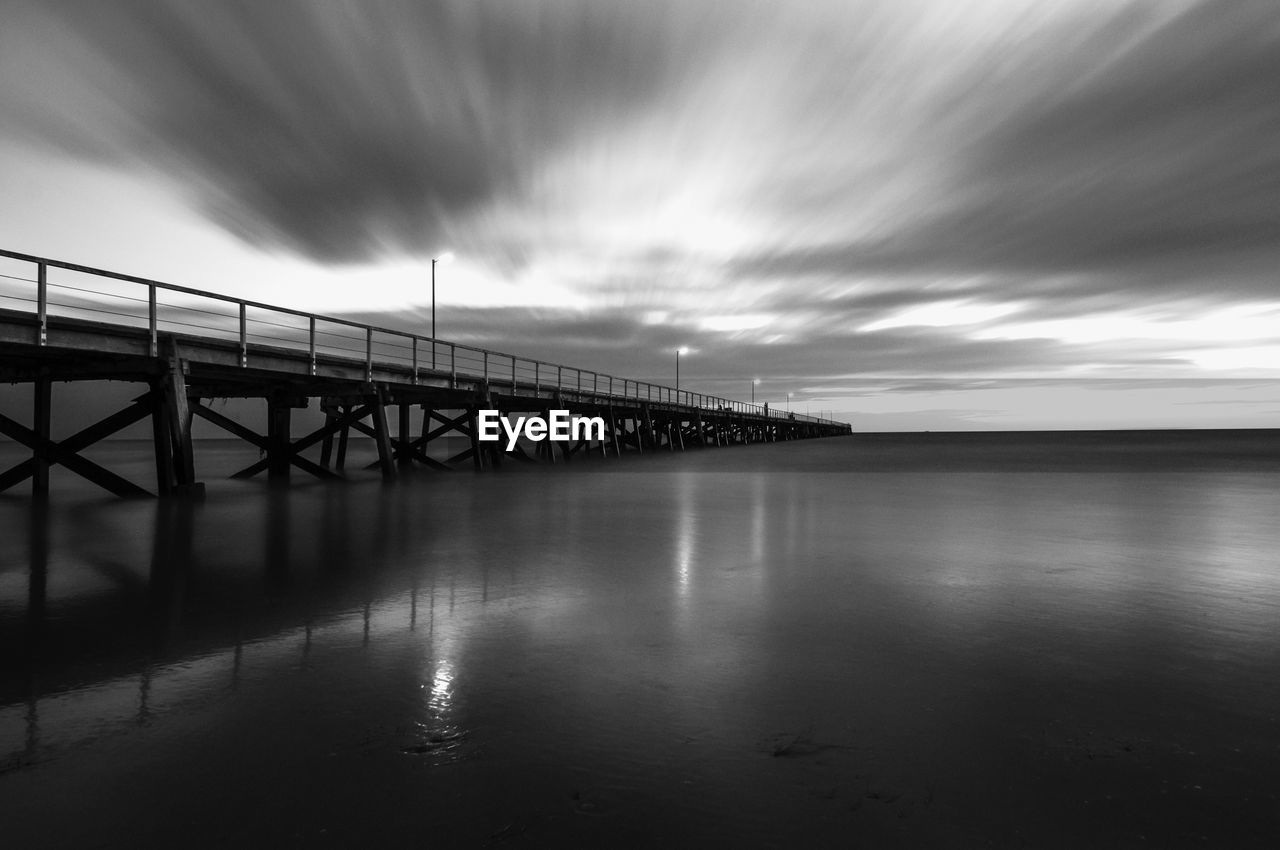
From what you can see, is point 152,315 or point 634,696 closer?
point 634,696

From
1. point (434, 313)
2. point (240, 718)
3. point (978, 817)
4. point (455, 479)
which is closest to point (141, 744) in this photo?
point (240, 718)

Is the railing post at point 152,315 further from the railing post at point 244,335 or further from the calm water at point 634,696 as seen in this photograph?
the calm water at point 634,696

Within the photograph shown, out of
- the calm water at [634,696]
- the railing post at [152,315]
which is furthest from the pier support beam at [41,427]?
the calm water at [634,696]

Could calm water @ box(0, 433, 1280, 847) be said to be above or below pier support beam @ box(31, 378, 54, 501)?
below

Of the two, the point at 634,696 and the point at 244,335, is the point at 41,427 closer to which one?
the point at 244,335

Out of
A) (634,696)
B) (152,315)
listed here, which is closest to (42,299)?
(152,315)

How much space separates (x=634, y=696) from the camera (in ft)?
12.4

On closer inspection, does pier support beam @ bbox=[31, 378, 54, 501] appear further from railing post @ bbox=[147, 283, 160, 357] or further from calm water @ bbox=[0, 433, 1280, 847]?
calm water @ bbox=[0, 433, 1280, 847]

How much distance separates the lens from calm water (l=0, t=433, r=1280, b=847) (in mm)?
2602

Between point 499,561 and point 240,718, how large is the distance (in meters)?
4.53

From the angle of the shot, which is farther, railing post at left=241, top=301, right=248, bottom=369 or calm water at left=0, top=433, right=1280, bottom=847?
railing post at left=241, top=301, right=248, bottom=369

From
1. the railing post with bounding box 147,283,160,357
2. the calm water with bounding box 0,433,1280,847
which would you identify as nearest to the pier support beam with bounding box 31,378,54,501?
the railing post with bounding box 147,283,160,357

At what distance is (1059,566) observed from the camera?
7.80 meters

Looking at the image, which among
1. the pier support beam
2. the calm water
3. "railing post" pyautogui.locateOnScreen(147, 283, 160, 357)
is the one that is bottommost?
the calm water
